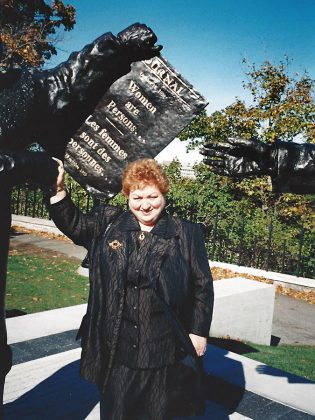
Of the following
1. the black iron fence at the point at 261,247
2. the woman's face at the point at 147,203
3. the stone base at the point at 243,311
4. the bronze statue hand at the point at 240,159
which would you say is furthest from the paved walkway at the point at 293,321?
the woman's face at the point at 147,203

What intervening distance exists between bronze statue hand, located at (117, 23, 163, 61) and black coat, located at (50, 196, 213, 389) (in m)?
0.98

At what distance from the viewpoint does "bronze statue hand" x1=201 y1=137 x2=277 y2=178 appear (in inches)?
109

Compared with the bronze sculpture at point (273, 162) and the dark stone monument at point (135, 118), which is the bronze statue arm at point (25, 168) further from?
the bronze sculpture at point (273, 162)

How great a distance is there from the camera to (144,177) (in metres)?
2.53

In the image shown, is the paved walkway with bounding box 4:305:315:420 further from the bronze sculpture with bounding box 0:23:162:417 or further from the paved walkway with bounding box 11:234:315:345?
the paved walkway with bounding box 11:234:315:345

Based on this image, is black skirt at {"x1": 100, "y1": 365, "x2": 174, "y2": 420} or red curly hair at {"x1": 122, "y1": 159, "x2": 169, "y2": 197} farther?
red curly hair at {"x1": 122, "y1": 159, "x2": 169, "y2": 197}

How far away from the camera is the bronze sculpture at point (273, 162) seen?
9.21ft

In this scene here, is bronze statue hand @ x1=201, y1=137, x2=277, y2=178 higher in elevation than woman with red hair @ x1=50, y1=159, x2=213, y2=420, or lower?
higher

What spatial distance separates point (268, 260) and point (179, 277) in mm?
8247

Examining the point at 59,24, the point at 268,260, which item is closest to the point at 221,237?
the point at 268,260

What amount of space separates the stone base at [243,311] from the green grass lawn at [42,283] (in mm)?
2706

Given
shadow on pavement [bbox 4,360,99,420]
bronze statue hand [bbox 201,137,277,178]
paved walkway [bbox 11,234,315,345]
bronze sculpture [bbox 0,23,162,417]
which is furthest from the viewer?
paved walkway [bbox 11,234,315,345]

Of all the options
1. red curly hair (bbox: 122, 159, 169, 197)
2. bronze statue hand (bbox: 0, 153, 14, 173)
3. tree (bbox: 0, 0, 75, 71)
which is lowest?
bronze statue hand (bbox: 0, 153, 14, 173)

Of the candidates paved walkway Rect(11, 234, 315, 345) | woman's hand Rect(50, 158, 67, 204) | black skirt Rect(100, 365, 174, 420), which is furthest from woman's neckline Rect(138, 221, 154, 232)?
paved walkway Rect(11, 234, 315, 345)
